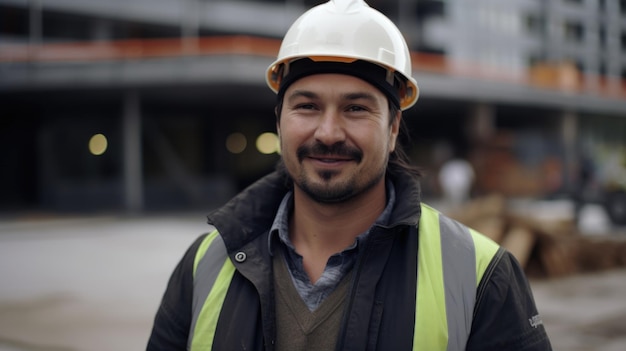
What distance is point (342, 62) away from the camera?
6.56ft

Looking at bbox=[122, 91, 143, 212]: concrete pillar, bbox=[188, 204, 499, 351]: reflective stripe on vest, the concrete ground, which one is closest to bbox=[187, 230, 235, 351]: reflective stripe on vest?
bbox=[188, 204, 499, 351]: reflective stripe on vest

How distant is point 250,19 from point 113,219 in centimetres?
1568

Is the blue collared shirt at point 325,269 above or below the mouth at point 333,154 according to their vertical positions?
below

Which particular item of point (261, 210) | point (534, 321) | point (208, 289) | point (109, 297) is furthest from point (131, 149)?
point (534, 321)

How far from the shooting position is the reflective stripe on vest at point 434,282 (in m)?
1.81

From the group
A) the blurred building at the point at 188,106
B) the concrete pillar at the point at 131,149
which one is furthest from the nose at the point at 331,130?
the concrete pillar at the point at 131,149

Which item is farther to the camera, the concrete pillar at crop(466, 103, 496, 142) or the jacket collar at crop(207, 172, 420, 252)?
the concrete pillar at crop(466, 103, 496, 142)

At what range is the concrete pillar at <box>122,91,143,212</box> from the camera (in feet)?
66.5

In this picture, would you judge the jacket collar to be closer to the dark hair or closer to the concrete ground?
the dark hair

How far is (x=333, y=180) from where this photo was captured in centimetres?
199

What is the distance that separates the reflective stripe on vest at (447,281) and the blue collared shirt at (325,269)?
186 millimetres

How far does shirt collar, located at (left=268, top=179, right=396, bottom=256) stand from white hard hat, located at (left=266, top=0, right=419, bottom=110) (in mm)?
406

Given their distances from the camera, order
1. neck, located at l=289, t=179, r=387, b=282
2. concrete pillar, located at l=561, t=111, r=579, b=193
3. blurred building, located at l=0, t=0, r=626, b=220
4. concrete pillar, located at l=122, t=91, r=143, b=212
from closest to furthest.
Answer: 1. neck, located at l=289, t=179, r=387, b=282
2. blurred building, located at l=0, t=0, r=626, b=220
3. concrete pillar, located at l=122, t=91, r=143, b=212
4. concrete pillar, located at l=561, t=111, r=579, b=193

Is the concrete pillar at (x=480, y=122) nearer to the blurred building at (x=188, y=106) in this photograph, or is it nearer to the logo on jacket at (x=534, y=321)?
the blurred building at (x=188, y=106)
